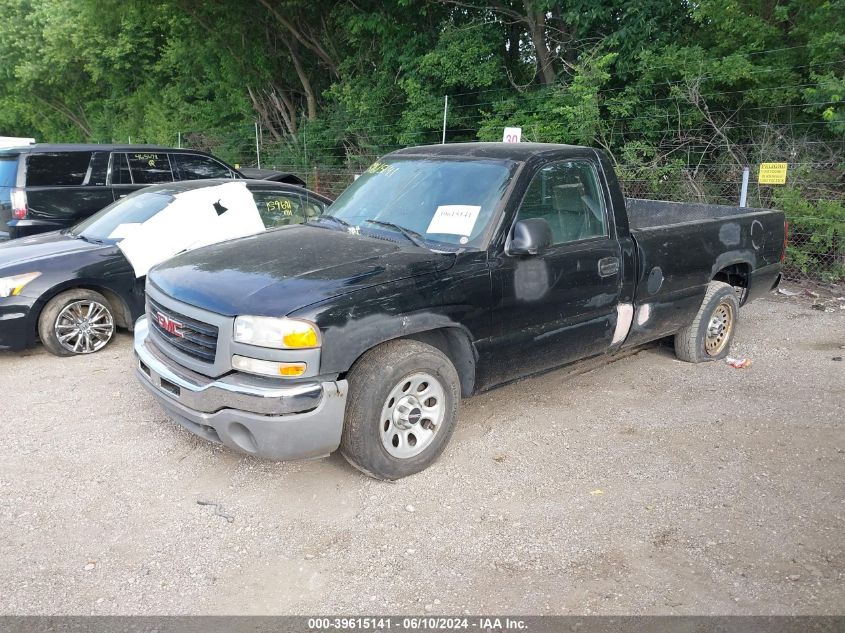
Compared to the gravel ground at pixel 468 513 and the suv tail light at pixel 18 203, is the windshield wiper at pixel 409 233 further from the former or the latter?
the suv tail light at pixel 18 203

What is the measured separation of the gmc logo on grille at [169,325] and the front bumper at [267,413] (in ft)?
1.04

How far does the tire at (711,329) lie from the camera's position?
601 cm

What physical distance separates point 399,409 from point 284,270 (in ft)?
3.34

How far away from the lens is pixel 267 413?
3.52 m

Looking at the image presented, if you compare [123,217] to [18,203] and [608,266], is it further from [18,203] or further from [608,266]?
[608,266]

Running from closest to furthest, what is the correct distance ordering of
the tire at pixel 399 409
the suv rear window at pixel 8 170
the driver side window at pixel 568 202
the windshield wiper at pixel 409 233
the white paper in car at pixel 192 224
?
the tire at pixel 399 409 < the windshield wiper at pixel 409 233 < the driver side window at pixel 568 202 < the white paper in car at pixel 192 224 < the suv rear window at pixel 8 170

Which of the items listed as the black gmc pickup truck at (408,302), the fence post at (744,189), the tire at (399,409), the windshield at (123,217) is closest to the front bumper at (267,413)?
the black gmc pickup truck at (408,302)

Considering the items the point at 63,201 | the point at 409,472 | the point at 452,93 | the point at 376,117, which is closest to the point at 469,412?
the point at 409,472

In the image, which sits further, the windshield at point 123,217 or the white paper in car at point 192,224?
the windshield at point 123,217

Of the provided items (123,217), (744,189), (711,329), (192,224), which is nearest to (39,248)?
(123,217)

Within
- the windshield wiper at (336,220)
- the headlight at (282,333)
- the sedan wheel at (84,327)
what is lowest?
the sedan wheel at (84,327)

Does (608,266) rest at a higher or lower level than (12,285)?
higher

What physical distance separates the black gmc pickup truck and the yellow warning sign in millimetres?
3893

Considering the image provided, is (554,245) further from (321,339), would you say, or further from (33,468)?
(33,468)
